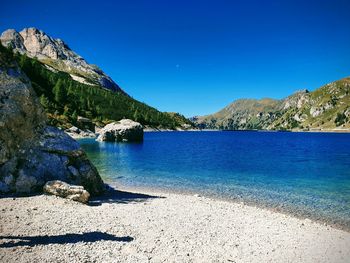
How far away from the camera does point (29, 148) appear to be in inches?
923

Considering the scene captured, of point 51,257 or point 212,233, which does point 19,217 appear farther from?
point 212,233

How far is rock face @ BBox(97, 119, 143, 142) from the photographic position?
121938mm

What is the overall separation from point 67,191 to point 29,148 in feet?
14.4

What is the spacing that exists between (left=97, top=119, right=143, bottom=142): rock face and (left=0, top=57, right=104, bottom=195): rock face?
92852 mm

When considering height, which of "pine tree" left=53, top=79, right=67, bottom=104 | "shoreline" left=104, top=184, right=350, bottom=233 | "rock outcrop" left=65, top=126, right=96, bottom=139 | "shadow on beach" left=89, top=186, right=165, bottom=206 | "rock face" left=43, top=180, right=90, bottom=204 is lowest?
"shoreline" left=104, top=184, right=350, bottom=233

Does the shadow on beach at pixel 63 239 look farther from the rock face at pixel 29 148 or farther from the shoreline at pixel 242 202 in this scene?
the shoreline at pixel 242 202

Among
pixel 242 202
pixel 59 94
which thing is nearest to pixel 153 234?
pixel 242 202

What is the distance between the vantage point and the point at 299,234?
65.1 ft

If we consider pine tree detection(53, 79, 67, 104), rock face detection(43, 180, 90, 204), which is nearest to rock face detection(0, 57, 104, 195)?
rock face detection(43, 180, 90, 204)

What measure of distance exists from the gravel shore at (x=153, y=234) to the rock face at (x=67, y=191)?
709mm

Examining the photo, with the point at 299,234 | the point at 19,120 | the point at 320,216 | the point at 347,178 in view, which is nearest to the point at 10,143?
the point at 19,120

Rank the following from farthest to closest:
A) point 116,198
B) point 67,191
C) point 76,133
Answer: point 76,133, point 116,198, point 67,191

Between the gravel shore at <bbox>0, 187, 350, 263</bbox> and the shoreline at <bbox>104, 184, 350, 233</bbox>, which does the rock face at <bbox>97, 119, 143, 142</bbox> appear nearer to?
the shoreline at <bbox>104, 184, 350, 233</bbox>

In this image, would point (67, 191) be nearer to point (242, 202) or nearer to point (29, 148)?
point (29, 148)
